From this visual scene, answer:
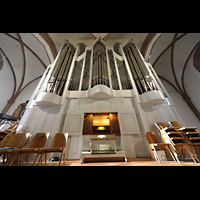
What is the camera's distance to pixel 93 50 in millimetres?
6980

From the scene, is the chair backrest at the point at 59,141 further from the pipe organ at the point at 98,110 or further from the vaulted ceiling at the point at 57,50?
the vaulted ceiling at the point at 57,50

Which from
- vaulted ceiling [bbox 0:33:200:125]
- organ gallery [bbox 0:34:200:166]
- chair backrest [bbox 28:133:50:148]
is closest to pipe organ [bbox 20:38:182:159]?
organ gallery [bbox 0:34:200:166]

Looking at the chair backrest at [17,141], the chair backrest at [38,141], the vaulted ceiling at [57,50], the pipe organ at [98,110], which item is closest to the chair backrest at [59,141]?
the chair backrest at [38,141]

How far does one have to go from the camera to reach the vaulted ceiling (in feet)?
21.6

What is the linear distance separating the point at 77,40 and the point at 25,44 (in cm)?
393

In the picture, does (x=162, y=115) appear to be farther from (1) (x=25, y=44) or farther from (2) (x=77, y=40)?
(1) (x=25, y=44)

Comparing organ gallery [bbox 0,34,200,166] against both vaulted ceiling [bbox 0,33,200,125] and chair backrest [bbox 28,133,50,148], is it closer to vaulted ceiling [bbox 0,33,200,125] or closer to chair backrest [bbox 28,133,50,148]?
chair backrest [bbox 28,133,50,148]

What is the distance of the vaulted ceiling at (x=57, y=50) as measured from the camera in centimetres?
657

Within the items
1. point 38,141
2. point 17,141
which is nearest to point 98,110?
point 38,141

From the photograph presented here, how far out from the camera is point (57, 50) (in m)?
7.50

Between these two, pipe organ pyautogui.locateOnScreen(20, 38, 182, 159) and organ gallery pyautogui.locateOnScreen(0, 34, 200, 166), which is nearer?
organ gallery pyautogui.locateOnScreen(0, 34, 200, 166)

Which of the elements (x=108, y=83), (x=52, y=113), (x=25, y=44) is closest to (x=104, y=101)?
(x=108, y=83)

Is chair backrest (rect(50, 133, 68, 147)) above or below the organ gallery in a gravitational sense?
below

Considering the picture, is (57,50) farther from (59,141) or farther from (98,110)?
(59,141)
